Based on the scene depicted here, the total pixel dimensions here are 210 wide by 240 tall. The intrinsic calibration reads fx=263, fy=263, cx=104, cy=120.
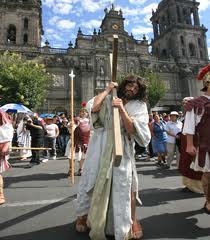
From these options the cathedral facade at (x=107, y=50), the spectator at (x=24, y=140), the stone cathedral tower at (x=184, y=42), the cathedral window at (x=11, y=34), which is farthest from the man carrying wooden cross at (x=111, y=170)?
the stone cathedral tower at (x=184, y=42)

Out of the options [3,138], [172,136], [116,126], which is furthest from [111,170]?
[172,136]

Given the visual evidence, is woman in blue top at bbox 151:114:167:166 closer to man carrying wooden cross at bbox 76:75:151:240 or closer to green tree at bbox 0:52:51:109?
man carrying wooden cross at bbox 76:75:151:240

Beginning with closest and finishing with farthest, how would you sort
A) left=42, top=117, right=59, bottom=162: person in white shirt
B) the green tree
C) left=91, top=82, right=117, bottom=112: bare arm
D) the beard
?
left=91, top=82, right=117, bottom=112: bare arm < the beard < left=42, top=117, right=59, bottom=162: person in white shirt < the green tree

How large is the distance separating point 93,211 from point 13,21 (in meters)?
42.1

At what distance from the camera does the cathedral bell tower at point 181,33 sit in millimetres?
47781

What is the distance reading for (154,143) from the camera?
10359mm

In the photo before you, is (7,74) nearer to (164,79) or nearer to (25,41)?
(25,41)

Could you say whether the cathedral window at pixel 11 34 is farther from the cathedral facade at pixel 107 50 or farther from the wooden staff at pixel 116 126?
the wooden staff at pixel 116 126

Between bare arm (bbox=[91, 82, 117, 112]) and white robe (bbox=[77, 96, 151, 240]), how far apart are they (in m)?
0.08

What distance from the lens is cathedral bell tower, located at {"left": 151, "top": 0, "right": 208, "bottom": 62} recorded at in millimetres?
47781

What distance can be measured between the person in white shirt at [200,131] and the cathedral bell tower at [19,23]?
38.7 metres

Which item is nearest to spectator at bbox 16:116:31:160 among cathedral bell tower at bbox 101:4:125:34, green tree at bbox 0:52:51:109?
green tree at bbox 0:52:51:109

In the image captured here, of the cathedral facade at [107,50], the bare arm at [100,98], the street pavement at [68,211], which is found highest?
the cathedral facade at [107,50]

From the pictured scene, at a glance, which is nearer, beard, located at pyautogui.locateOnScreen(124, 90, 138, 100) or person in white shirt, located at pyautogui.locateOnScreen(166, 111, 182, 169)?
beard, located at pyautogui.locateOnScreen(124, 90, 138, 100)
